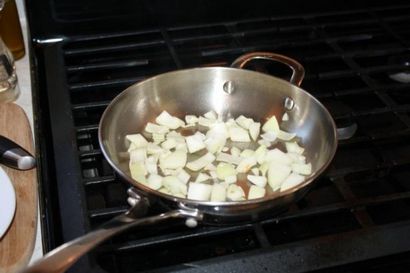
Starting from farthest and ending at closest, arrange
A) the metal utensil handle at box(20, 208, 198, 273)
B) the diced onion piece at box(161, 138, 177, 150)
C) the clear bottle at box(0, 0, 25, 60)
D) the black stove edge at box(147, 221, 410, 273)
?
the clear bottle at box(0, 0, 25, 60), the diced onion piece at box(161, 138, 177, 150), the black stove edge at box(147, 221, 410, 273), the metal utensil handle at box(20, 208, 198, 273)

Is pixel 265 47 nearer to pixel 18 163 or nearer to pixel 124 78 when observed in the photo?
pixel 124 78

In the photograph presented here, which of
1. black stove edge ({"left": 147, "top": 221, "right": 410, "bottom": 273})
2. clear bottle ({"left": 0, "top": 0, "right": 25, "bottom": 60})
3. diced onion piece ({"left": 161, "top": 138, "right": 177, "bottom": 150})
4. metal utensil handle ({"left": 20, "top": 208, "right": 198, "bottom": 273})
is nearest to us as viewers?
metal utensil handle ({"left": 20, "top": 208, "right": 198, "bottom": 273})

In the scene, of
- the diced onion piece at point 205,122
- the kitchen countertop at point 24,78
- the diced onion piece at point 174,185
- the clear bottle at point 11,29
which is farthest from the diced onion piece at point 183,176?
the clear bottle at point 11,29

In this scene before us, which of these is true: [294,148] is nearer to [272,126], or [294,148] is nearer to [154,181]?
[272,126]

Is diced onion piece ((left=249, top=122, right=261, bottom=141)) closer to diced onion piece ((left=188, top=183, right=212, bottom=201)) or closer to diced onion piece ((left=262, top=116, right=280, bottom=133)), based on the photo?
diced onion piece ((left=262, top=116, right=280, bottom=133))

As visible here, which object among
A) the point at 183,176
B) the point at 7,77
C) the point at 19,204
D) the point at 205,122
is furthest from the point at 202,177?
the point at 7,77

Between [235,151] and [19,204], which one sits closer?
[19,204]

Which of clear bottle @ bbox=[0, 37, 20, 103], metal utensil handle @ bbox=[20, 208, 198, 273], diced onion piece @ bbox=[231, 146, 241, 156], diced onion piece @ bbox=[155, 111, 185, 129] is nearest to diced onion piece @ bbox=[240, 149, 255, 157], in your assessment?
diced onion piece @ bbox=[231, 146, 241, 156]

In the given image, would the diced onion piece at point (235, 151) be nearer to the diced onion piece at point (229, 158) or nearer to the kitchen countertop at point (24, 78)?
the diced onion piece at point (229, 158)
